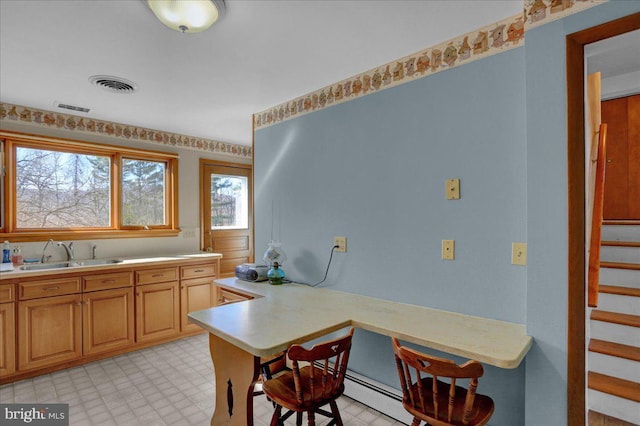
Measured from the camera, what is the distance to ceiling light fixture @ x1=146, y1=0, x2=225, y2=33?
1.49m

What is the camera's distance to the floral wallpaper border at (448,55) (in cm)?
148

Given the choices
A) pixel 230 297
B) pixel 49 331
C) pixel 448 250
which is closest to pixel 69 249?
pixel 49 331

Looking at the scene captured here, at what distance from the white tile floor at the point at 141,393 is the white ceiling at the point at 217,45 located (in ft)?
7.56

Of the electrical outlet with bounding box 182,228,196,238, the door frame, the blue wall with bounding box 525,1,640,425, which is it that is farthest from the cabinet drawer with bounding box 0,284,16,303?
the door frame

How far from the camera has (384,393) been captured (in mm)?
2139

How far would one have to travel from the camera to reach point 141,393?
244cm

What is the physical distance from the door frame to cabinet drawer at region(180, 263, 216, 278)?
329 centimetres

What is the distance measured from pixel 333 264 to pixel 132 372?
1959mm

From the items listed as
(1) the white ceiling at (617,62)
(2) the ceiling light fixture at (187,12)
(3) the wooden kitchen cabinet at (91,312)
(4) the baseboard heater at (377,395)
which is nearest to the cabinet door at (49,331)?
(3) the wooden kitchen cabinet at (91,312)

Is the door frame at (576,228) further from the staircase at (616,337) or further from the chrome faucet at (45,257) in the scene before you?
the chrome faucet at (45,257)

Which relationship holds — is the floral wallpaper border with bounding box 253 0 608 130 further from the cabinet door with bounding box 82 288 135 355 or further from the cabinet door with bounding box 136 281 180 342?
the cabinet door with bounding box 82 288 135 355

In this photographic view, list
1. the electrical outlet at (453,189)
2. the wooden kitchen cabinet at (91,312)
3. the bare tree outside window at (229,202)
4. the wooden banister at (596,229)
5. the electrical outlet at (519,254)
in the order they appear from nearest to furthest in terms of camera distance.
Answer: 1. the electrical outlet at (519,254)
2. the electrical outlet at (453,189)
3. the wooden banister at (596,229)
4. the wooden kitchen cabinet at (91,312)
5. the bare tree outside window at (229,202)

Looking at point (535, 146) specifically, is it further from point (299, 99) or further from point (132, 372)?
point (132, 372)

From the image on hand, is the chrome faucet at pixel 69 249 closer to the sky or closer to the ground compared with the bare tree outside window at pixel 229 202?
closer to the ground
